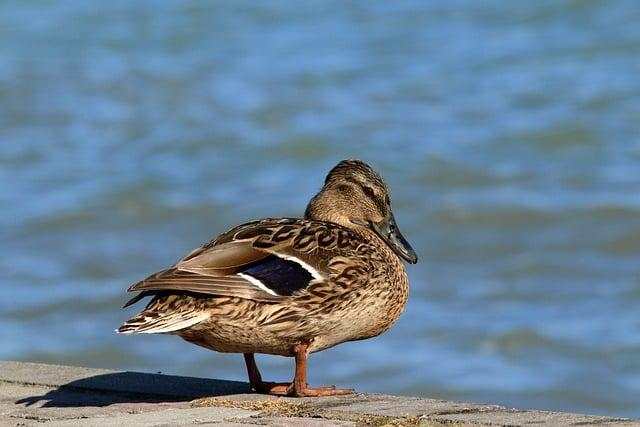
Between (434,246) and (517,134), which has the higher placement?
(517,134)

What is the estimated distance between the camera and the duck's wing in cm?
499

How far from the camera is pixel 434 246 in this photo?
38.5ft

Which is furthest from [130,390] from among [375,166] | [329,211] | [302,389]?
[375,166]

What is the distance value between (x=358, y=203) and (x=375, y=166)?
25.6ft

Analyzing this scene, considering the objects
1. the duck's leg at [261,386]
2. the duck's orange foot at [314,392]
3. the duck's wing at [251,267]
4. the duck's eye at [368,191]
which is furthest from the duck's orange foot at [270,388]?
the duck's eye at [368,191]

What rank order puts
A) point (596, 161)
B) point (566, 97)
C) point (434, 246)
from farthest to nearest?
point (566, 97)
point (596, 161)
point (434, 246)

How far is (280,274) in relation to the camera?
17.0 ft

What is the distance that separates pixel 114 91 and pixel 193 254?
524 inches

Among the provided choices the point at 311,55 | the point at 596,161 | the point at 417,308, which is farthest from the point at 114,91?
the point at 417,308

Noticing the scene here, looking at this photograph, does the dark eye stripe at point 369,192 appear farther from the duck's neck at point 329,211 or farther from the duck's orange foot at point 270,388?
the duck's orange foot at point 270,388

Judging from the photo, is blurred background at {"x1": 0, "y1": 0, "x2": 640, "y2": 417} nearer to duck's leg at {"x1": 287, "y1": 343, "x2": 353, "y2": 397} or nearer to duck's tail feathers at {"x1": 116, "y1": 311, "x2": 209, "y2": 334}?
duck's leg at {"x1": 287, "y1": 343, "x2": 353, "y2": 397}

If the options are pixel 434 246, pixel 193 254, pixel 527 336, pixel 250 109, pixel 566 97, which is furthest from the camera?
pixel 250 109

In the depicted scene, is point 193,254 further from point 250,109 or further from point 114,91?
point 114,91

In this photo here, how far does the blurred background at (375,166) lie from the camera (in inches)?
372
